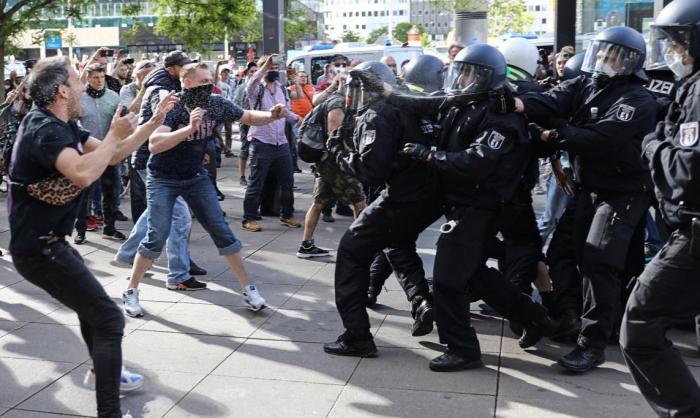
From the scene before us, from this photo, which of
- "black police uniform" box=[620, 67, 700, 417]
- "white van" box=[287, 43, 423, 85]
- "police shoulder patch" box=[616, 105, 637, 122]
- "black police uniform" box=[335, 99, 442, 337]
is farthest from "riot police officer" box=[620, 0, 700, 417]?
"white van" box=[287, 43, 423, 85]

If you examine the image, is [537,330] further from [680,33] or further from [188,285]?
[188,285]

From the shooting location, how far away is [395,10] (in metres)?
159

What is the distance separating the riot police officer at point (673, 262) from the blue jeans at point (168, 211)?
3.20 m

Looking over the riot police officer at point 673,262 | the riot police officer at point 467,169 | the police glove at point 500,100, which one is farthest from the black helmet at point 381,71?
the riot police officer at point 673,262

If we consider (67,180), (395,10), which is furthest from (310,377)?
(395,10)

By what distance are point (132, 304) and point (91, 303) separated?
2102 millimetres

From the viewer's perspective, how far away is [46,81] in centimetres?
397

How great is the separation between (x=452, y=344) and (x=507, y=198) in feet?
2.95

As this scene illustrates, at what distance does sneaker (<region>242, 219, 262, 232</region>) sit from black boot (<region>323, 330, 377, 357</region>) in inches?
166

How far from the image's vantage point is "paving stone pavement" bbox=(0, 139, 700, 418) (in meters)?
4.38

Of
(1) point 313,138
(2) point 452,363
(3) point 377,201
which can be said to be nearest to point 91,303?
(3) point 377,201

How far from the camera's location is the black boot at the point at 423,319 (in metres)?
5.31

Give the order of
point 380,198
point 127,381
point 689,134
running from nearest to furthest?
point 689,134
point 127,381
point 380,198

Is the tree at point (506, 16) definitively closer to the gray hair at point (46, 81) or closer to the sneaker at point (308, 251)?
the sneaker at point (308, 251)
